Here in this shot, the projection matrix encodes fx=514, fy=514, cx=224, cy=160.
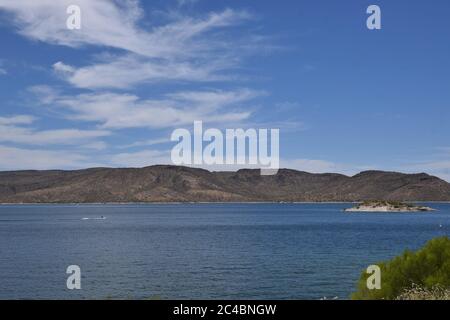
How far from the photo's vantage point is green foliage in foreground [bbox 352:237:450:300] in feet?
84.4

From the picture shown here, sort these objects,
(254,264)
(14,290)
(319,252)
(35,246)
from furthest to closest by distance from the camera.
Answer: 1. (35,246)
2. (319,252)
3. (254,264)
4. (14,290)

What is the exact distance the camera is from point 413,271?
26.3 m

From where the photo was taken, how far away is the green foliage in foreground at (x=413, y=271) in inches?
1013

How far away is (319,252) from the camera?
300 feet
